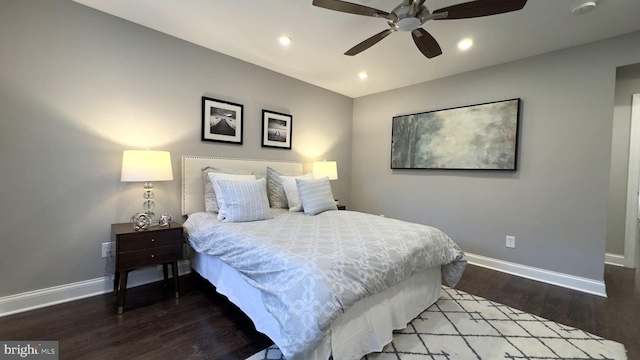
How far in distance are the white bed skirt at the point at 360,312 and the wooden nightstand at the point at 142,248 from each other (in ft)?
1.14

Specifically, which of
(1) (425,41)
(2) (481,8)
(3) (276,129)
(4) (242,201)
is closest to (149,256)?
(4) (242,201)

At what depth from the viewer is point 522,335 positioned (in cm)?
184

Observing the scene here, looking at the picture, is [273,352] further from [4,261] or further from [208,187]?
[4,261]

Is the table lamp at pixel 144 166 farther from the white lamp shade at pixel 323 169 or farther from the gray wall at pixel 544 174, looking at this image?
the gray wall at pixel 544 174

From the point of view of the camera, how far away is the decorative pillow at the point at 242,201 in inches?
92.0

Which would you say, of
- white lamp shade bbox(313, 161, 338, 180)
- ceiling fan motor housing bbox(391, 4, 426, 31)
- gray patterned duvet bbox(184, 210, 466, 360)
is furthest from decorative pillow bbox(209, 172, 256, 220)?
ceiling fan motor housing bbox(391, 4, 426, 31)

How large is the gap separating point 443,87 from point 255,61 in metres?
2.63

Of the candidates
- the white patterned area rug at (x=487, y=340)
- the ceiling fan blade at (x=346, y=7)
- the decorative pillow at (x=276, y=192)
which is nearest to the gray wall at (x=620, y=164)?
the white patterned area rug at (x=487, y=340)

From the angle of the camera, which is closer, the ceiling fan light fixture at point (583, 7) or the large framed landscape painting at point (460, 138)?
the ceiling fan light fixture at point (583, 7)

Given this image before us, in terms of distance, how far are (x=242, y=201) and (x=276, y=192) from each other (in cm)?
83

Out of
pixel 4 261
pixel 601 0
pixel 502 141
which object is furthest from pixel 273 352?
pixel 601 0

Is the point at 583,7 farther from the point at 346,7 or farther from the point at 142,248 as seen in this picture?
the point at 142,248

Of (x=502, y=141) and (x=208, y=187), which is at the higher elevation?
(x=502, y=141)

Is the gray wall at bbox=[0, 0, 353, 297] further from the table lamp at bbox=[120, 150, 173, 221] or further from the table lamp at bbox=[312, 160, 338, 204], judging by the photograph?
the table lamp at bbox=[312, 160, 338, 204]
